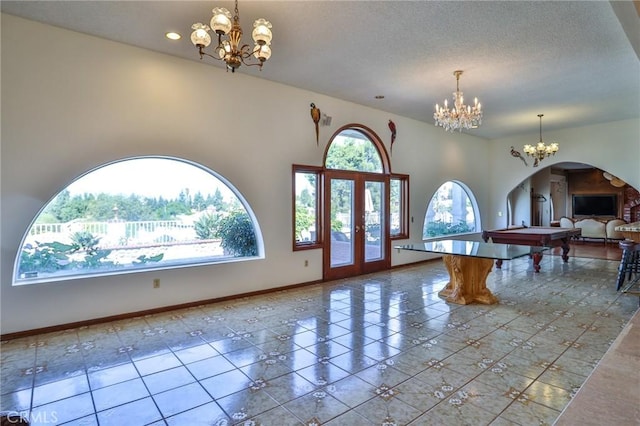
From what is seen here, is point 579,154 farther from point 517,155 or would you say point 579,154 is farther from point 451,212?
point 451,212

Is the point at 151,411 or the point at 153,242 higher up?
the point at 153,242

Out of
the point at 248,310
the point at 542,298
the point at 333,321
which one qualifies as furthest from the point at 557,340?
the point at 248,310

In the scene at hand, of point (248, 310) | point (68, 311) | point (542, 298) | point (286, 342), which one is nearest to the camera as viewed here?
point (286, 342)

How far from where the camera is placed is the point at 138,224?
14.6ft

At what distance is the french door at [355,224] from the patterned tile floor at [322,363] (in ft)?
4.90

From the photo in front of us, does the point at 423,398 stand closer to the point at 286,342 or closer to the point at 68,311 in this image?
the point at 286,342

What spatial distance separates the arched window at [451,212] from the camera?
8.35 m

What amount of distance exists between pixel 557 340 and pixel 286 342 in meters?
2.75

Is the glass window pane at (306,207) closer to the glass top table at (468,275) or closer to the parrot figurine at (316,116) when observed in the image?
the parrot figurine at (316,116)

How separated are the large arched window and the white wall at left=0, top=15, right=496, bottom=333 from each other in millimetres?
192

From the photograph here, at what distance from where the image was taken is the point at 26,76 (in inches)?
140

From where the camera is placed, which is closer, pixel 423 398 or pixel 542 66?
pixel 423 398

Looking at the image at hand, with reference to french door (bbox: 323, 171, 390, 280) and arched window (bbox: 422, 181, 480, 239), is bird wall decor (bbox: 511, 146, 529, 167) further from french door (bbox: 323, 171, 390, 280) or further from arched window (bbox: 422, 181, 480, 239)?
french door (bbox: 323, 171, 390, 280)

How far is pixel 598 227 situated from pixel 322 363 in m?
12.0
